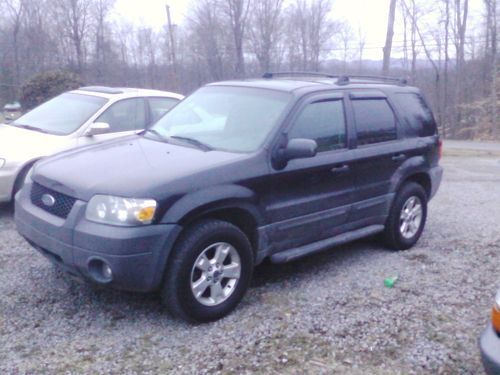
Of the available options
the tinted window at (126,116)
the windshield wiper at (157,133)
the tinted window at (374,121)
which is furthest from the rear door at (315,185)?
the tinted window at (126,116)

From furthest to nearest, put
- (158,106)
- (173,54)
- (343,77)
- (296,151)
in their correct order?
(173,54)
(158,106)
(343,77)
(296,151)

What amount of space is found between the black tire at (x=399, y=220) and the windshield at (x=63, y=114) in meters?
4.04

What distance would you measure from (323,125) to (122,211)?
2.14 meters

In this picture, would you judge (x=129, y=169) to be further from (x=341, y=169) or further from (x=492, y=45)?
(x=492, y=45)

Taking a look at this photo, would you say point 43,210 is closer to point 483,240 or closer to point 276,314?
point 276,314

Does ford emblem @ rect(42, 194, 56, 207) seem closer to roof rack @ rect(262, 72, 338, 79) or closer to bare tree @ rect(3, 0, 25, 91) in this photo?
roof rack @ rect(262, 72, 338, 79)

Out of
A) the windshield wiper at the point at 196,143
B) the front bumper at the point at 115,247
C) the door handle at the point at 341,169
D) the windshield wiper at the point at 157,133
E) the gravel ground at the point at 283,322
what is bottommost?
the gravel ground at the point at 283,322

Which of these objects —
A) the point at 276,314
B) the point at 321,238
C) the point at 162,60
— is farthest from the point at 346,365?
the point at 162,60

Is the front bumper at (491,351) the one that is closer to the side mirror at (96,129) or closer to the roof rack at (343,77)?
the roof rack at (343,77)

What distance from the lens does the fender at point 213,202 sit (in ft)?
13.7

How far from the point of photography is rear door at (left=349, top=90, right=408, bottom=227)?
5.71 meters

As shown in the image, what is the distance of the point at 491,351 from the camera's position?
10.3 ft

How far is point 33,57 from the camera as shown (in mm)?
37656

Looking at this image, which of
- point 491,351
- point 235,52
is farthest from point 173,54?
point 491,351
